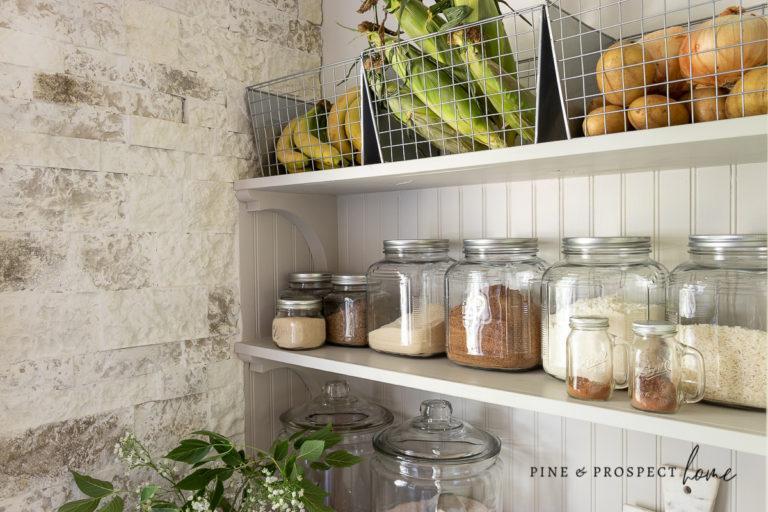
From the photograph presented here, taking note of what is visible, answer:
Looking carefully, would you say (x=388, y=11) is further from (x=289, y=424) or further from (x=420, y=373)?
(x=289, y=424)

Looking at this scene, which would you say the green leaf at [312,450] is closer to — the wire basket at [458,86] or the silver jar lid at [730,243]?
the wire basket at [458,86]

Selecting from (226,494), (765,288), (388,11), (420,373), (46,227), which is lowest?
(226,494)

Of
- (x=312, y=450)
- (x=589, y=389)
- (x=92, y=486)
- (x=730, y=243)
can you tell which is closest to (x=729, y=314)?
(x=730, y=243)

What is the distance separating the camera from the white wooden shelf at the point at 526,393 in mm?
751

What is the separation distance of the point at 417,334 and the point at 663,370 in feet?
1.56

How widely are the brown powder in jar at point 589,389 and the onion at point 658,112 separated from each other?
35 cm

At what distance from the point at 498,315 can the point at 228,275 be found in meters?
0.62

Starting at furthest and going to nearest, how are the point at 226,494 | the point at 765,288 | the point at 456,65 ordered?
the point at 226,494 < the point at 456,65 < the point at 765,288

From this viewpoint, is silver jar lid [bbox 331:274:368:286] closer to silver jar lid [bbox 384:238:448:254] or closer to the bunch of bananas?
silver jar lid [bbox 384:238:448:254]

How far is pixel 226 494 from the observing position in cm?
134

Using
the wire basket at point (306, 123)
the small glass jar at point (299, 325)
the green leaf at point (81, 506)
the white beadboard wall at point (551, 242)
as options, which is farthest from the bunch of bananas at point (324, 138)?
the green leaf at point (81, 506)

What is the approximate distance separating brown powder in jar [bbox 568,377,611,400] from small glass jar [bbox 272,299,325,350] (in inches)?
23.5

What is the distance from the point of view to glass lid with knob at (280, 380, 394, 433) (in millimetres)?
1321

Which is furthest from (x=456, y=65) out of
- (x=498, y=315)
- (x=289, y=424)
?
(x=289, y=424)
